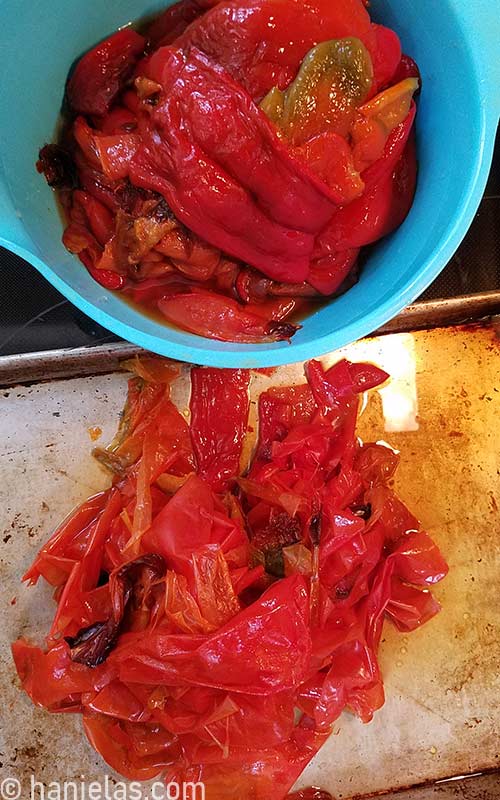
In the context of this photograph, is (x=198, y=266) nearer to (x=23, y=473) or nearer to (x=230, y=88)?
(x=230, y=88)

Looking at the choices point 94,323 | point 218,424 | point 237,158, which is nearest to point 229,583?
point 218,424

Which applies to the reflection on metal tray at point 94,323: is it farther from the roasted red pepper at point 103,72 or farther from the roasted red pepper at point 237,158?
the roasted red pepper at point 103,72

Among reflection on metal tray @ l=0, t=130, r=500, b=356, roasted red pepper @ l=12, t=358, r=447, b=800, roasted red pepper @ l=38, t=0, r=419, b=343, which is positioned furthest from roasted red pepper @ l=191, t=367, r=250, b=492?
roasted red pepper @ l=38, t=0, r=419, b=343

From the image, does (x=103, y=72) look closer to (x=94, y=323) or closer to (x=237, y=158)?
(x=237, y=158)

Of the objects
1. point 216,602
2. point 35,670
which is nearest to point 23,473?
point 35,670

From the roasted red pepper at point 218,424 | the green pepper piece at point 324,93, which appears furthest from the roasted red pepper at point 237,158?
the roasted red pepper at point 218,424

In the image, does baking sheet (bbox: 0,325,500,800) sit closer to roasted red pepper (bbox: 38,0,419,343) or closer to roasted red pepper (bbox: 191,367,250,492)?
roasted red pepper (bbox: 191,367,250,492)
